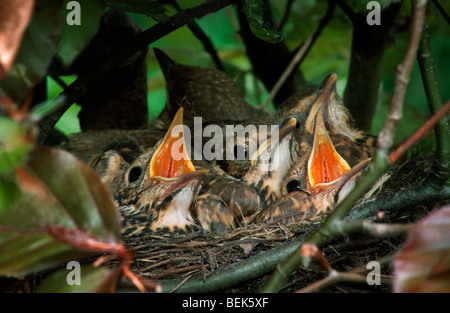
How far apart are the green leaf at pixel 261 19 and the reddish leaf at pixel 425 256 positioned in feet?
2.07

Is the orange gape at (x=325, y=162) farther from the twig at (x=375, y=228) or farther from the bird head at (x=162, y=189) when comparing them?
the twig at (x=375, y=228)

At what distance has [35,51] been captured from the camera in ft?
2.24

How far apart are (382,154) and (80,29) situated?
2.71ft

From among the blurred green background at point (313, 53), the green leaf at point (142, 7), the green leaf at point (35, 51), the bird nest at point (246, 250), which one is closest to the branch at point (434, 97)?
the bird nest at point (246, 250)

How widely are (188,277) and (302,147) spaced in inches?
38.4

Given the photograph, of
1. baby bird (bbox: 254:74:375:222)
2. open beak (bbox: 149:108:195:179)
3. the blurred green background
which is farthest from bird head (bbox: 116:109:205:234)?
the blurred green background

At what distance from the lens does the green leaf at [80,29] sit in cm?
110

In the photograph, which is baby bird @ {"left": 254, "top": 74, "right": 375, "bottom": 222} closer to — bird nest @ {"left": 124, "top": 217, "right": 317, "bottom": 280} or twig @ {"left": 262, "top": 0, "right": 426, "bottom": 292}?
bird nest @ {"left": 124, "top": 217, "right": 317, "bottom": 280}

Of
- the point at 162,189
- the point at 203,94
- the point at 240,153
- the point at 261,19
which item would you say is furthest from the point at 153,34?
the point at 203,94

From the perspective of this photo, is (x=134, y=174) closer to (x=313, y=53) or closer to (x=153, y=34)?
(x=153, y=34)

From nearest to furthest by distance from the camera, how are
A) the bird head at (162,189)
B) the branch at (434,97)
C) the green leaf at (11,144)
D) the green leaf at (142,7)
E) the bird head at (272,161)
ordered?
1. the green leaf at (11,144)
2. the branch at (434,97)
3. the green leaf at (142,7)
4. the bird head at (162,189)
5. the bird head at (272,161)

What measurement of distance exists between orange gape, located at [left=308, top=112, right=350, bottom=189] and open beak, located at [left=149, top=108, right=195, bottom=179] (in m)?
0.40

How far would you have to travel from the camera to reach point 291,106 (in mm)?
1959
